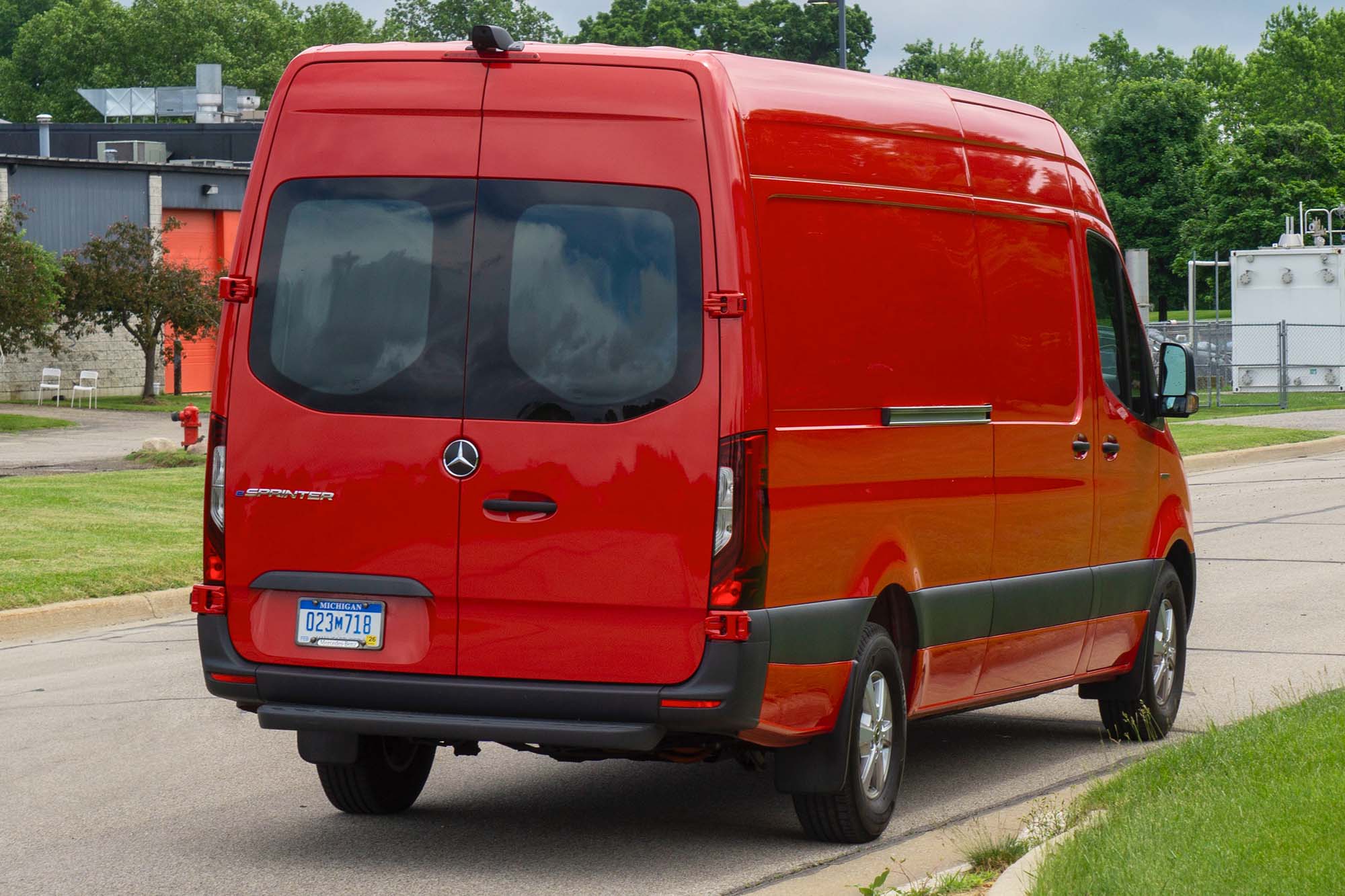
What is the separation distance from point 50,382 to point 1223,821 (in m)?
42.5

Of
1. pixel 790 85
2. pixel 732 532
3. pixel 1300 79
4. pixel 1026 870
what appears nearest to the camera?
pixel 1026 870

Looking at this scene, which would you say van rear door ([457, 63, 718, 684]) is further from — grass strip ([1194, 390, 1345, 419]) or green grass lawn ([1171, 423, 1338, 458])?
grass strip ([1194, 390, 1345, 419])

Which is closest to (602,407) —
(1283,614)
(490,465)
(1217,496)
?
(490,465)

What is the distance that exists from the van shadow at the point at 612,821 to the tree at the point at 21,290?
2686cm

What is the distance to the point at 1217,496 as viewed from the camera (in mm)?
21375

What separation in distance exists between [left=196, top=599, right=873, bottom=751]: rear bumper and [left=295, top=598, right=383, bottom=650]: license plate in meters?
0.09

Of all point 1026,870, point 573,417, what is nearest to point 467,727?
point 573,417

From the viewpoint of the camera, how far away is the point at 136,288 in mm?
40094

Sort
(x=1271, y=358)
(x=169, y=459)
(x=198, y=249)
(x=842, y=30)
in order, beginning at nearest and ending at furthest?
(x=169, y=459) → (x=842, y=30) → (x=1271, y=358) → (x=198, y=249)

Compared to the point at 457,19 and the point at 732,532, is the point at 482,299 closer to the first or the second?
the point at 732,532

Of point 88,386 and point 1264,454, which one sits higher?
point 88,386

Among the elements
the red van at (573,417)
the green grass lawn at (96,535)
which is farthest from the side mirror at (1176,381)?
the green grass lawn at (96,535)

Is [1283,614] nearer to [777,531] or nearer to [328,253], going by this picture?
[777,531]

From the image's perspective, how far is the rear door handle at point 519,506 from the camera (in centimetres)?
593
